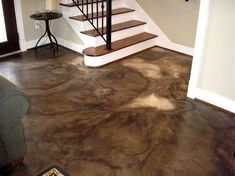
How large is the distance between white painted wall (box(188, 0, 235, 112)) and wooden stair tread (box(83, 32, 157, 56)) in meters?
1.40

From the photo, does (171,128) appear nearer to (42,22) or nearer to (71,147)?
(71,147)

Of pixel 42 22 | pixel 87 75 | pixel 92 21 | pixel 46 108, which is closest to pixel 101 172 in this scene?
pixel 46 108

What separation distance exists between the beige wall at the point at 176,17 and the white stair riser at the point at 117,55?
13.7 inches

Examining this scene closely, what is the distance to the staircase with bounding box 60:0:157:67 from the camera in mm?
3988

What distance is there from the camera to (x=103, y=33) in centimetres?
Result: 415

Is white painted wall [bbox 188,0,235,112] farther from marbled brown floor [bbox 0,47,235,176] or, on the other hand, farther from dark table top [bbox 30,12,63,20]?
dark table top [bbox 30,12,63,20]

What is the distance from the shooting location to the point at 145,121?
277 centimetres

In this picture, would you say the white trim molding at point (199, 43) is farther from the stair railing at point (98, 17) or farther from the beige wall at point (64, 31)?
the beige wall at point (64, 31)

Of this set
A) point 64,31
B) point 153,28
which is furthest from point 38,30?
point 153,28

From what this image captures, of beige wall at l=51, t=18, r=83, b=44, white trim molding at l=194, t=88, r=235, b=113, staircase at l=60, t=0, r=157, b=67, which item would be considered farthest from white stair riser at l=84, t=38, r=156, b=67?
white trim molding at l=194, t=88, r=235, b=113

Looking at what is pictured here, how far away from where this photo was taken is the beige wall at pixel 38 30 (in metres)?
4.23

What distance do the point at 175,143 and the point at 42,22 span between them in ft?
10.2

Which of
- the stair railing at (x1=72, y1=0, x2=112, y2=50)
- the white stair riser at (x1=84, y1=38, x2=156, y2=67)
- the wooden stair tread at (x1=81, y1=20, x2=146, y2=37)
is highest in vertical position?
the stair railing at (x1=72, y1=0, x2=112, y2=50)

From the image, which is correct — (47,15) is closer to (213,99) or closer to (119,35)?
(119,35)
